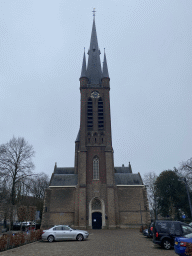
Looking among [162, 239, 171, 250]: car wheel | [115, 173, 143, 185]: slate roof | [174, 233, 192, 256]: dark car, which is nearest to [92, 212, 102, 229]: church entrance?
[115, 173, 143, 185]: slate roof

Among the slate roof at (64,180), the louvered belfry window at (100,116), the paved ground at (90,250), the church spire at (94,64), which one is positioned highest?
the church spire at (94,64)

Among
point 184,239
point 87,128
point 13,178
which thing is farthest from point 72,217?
point 184,239

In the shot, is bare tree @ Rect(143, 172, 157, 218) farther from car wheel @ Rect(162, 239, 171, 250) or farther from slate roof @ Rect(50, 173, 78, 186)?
car wheel @ Rect(162, 239, 171, 250)

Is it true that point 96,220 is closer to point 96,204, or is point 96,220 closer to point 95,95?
point 96,204

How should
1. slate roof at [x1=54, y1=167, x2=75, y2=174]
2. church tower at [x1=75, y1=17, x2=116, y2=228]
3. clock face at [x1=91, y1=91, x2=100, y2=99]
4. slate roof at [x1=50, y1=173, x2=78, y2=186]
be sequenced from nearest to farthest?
church tower at [x1=75, y1=17, x2=116, y2=228], slate roof at [x1=50, y1=173, x2=78, y2=186], clock face at [x1=91, y1=91, x2=100, y2=99], slate roof at [x1=54, y1=167, x2=75, y2=174]

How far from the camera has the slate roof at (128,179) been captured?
124ft

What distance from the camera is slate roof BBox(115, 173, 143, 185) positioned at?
37.7 m

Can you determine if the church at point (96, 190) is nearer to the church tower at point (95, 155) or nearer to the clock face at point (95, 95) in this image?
the church tower at point (95, 155)

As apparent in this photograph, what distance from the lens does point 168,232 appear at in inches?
509

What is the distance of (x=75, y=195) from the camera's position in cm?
3497

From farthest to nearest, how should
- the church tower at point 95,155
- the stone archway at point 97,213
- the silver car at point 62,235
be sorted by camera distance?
1. the church tower at point 95,155
2. the stone archway at point 97,213
3. the silver car at point 62,235

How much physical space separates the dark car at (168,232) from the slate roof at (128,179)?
24.4 metres

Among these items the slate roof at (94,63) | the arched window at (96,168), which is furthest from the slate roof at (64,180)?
the slate roof at (94,63)

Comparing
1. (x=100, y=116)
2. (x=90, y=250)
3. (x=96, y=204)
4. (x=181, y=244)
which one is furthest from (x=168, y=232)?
(x=100, y=116)
